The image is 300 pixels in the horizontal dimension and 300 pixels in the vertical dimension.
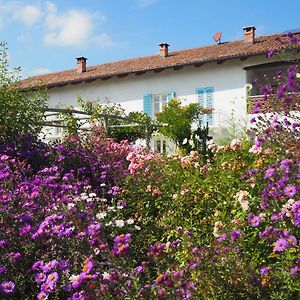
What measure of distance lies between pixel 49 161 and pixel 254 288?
371 centimetres

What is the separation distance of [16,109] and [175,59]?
16010 mm

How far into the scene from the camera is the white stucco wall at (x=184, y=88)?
20.6 meters

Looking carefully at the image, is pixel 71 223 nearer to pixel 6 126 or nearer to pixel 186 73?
pixel 6 126

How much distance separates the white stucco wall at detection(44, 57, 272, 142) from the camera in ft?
67.6

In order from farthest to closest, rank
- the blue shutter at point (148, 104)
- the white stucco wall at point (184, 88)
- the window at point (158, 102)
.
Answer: the blue shutter at point (148, 104) → the window at point (158, 102) → the white stucco wall at point (184, 88)

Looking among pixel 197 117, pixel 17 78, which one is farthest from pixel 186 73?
pixel 17 78

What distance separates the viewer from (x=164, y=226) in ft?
15.0

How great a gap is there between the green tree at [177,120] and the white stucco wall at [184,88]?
1.37 meters

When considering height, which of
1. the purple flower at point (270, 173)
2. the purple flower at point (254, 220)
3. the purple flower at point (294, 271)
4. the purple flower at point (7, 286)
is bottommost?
the purple flower at point (7, 286)

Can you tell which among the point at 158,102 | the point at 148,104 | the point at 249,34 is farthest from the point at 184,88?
the point at 249,34

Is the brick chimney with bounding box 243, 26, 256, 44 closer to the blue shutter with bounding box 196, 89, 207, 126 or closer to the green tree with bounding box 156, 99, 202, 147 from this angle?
the blue shutter with bounding box 196, 89, 207, 126

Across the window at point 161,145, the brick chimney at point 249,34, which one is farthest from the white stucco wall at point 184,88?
the window at point 161,145

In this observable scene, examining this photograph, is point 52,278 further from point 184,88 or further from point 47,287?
point 184,88

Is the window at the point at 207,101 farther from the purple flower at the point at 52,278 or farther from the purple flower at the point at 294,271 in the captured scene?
the purple flower at the point at 294,271
